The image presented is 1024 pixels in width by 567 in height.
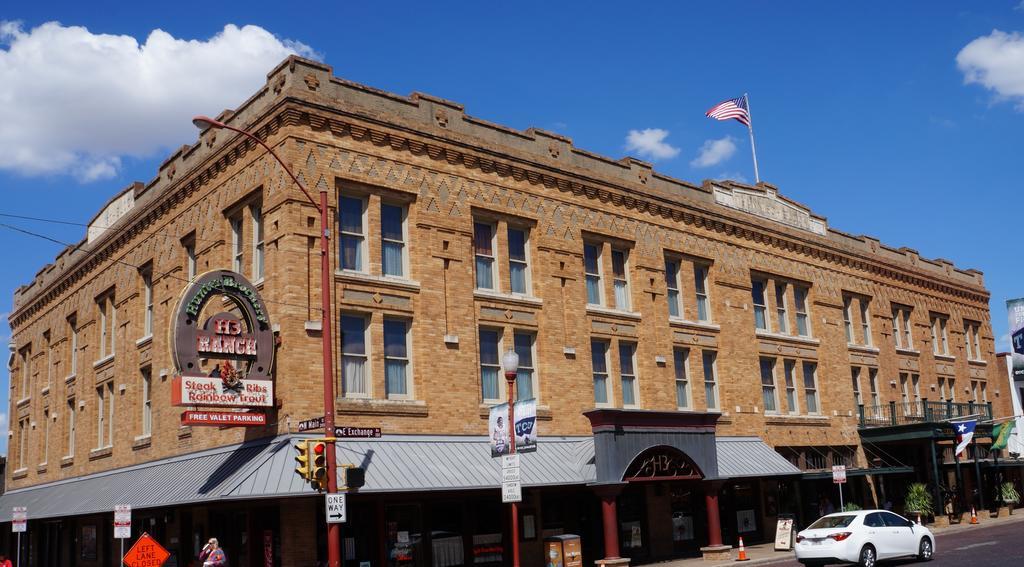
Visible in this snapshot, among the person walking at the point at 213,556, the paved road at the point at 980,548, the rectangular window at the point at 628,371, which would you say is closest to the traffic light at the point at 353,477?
the person walking at the point at 213,556

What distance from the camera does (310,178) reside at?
23.8 meters

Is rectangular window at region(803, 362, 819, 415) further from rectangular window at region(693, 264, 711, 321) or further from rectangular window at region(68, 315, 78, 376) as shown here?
rectangular window at region(68, 315, 78, 376)

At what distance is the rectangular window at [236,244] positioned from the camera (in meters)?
26.0

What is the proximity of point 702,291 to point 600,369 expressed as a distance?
21.1ft

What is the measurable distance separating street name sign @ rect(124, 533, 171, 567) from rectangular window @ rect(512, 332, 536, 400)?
1092 cm

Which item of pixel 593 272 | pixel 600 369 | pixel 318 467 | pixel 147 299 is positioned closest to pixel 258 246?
pixel 147 299

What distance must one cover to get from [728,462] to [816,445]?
7.84m

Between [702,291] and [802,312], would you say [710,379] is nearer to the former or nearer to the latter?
[702,291]

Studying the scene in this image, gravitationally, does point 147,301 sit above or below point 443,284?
above

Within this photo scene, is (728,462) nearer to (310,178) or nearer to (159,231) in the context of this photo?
(310,178)

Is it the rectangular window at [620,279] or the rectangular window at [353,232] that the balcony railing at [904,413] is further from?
the rectangular window at [353,232]

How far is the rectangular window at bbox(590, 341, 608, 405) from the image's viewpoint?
29.6m

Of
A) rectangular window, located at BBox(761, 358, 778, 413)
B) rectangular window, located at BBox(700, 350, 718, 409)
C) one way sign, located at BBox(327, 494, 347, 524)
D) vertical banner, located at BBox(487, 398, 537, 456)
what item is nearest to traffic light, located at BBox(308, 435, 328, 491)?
one way sign, located at BBox(327, 494, 347, 524)

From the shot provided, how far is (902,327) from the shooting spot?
146 ft
